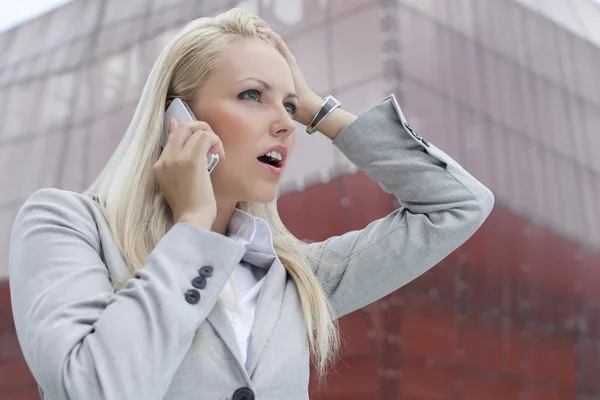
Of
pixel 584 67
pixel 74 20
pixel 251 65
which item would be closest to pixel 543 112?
pixel 584 67

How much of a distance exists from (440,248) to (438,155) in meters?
0.28

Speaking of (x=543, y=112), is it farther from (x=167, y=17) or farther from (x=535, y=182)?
(x=167, y=17)

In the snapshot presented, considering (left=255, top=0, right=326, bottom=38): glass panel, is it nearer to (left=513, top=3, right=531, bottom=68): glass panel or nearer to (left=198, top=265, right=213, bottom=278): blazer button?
(left=513, top=3, right=531, bottom=68): glass panel

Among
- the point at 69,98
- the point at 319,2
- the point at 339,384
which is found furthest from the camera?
the point at 69,98

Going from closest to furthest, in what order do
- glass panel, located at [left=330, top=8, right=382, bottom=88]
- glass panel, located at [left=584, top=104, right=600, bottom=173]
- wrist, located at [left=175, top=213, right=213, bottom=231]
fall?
wrist, located at [left=175, top=213, right=213, bottom=231], glass panel, located at [left=330, top=8, right=382, bottom=88], glass panel, located at [left=584, top=104, right=600, bottom=173]

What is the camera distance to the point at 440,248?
7.52 ft

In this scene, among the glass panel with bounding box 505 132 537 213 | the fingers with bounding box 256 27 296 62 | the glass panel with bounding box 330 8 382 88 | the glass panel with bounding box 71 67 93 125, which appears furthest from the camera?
the glass panel with bounding box 71 67 93 125

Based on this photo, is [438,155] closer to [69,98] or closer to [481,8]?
[481,8]

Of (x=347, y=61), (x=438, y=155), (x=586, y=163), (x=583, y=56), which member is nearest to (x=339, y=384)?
(x=347, y=61)

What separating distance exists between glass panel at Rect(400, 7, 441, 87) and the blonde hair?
8915 millimetres

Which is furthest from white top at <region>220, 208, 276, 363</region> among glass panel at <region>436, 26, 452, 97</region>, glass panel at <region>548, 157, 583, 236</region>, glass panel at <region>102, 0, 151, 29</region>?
glass panel at <region>102, 0, 151, 29</region>

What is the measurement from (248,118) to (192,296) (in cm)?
61

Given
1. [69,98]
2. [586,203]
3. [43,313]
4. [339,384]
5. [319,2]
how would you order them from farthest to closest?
[69,98]
[586,203]
[319,2]
[339,384]
[43,313]

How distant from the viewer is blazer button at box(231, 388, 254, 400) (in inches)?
67.9
